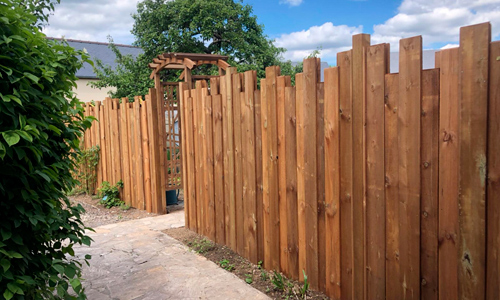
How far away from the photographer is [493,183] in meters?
2.19

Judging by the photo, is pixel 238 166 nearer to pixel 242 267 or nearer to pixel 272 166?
pixel 272 166

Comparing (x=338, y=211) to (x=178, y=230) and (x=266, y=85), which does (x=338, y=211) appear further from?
(x=178, y=230)

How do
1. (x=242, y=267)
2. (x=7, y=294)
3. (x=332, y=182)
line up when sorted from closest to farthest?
(x=7, y=294) < (x=332, y=182) < (x=242, y=267)

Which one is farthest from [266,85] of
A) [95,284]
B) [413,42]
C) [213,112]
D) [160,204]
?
[160,204]

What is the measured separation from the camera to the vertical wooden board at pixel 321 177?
3131 millimetres

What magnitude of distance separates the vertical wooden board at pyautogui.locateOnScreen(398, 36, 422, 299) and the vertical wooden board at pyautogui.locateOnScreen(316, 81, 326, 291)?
691 millimetres

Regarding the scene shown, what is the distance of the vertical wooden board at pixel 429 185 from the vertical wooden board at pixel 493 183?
11.3 inches

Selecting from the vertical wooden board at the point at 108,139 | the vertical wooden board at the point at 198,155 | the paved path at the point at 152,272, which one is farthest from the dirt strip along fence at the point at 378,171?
the vertical wooden board at the point at 108,139

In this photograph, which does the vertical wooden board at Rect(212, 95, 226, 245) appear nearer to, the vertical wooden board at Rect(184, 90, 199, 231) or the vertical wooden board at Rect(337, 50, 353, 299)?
the vertical wooden board at Rect(184, 90, 199, 231)

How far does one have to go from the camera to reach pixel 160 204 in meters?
6.57

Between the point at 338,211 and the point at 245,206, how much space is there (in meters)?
1.32

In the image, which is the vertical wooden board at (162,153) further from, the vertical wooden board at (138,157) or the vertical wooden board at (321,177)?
the vertical wooden board at (321,177)

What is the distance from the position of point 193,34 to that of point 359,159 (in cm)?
1329

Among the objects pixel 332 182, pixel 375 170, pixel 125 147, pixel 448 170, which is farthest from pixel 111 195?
pixel 448 170
